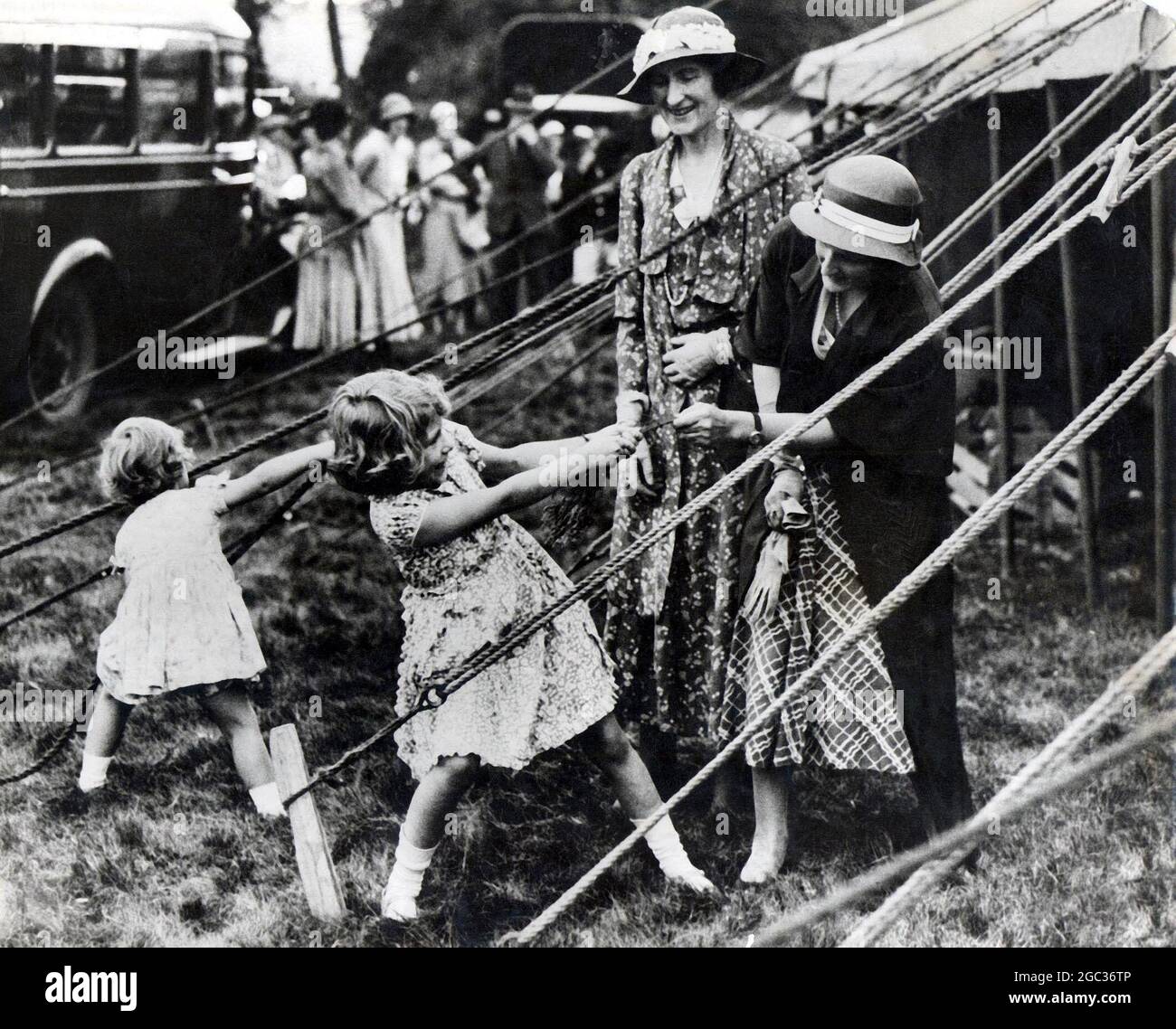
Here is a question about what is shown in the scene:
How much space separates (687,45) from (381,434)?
1.13 metres

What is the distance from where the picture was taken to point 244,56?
3.32 metres

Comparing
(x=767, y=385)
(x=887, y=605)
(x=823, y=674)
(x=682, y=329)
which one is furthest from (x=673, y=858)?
(x=682, y=329)

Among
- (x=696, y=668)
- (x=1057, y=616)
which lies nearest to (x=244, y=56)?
(x=696, y=668)

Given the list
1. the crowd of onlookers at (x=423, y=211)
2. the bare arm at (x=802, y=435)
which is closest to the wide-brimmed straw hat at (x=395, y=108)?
the crowd of onlookers at (x=423, y=211)

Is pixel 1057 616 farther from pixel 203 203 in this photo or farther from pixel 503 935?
pixel 203 203

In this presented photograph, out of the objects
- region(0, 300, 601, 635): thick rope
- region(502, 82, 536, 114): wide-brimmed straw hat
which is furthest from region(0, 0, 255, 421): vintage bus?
region(502, 82, 536, 114): wide-brimmed straw hat

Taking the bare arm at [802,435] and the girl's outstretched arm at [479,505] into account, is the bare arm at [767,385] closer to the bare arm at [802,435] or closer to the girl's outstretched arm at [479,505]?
the bare arm at [802,435]

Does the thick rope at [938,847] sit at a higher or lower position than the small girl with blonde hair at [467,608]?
lower

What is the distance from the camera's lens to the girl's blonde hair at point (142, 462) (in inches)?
123

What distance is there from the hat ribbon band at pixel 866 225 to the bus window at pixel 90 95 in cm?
178

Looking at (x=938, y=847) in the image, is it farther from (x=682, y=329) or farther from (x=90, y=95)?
(x=90, y=95)

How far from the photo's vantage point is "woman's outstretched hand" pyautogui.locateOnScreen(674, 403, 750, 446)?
297cm

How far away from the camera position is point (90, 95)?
11.0 ft

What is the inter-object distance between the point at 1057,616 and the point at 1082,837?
53 centimetres
